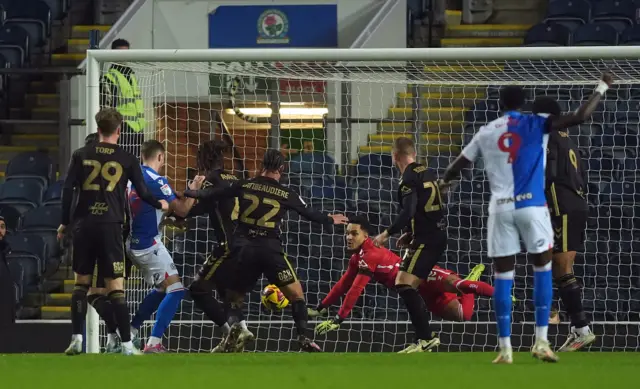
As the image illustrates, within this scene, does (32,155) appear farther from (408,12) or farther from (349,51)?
(349,51)

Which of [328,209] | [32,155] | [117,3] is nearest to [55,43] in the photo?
[117,3]

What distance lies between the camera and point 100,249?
34.0ft

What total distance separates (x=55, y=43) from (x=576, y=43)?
6942 mm

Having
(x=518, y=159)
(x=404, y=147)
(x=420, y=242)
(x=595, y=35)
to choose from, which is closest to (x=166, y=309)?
(x=420, y=242)

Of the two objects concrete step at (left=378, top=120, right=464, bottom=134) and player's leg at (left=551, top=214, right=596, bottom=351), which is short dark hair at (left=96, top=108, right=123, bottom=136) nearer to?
player's leg at (left=551, top=214, right=596, bottom=351)

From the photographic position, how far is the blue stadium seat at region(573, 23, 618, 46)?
15977mm

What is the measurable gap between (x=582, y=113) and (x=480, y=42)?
28.9ft

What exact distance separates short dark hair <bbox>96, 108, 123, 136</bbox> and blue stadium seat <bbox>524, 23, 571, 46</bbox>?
712 centimetres

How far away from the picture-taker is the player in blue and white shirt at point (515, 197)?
8.96 metres

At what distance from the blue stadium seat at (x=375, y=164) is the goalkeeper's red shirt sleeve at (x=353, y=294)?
84.5 inches

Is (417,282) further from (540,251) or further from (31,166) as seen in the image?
(31,166)

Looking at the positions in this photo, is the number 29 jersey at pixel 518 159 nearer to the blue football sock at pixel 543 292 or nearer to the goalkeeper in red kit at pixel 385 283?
the blue football sock at pixel 543 292

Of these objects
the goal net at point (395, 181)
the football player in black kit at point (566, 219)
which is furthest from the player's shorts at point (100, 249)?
the football player in black kit at point (566, 219)

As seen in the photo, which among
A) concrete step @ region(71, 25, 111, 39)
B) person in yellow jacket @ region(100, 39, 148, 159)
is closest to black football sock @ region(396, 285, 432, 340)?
person in yellow jacket @ region(100, 39, 148, 159)
